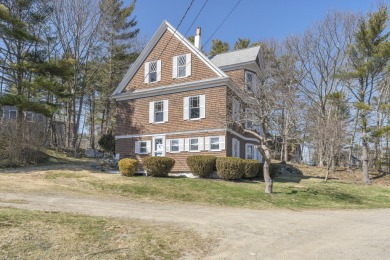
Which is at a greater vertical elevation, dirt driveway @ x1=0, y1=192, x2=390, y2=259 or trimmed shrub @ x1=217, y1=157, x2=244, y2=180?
trimmed shrub @ x1=217, y1=157, x2=244, y2=180

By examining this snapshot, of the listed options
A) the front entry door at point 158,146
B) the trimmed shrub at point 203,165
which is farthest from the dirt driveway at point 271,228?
the front entry door at point 158,146

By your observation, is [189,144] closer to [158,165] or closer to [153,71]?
[158,165]

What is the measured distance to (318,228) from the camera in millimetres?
9391

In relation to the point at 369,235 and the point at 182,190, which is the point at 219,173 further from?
the point at 369,235

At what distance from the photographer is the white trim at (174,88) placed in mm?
21933

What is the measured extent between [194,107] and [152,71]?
15.8 ft

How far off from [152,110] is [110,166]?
17.1 ft

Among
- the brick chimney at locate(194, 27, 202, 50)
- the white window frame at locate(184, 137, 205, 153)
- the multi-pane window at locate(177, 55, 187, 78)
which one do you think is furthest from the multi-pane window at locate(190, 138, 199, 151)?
the brick chimney at locate(194, 27, 202, 50)

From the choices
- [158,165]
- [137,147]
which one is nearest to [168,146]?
[137,147]

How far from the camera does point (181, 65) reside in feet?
78.7

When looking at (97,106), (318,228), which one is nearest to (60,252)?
(318,228)

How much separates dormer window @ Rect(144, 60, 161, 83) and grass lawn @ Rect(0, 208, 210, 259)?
17.6m

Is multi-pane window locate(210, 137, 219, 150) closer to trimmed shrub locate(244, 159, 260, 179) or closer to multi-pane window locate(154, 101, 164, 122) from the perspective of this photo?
trimmed shrub locate(244, 159, 260, 179)

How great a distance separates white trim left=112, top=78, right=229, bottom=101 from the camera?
21933 millimetres
